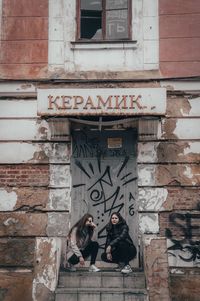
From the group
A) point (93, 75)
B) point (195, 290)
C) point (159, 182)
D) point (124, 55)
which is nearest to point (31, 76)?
point (93, 75)

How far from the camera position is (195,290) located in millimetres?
8484

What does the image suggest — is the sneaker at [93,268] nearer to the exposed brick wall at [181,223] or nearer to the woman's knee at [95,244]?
the woman's knee at [95,244]

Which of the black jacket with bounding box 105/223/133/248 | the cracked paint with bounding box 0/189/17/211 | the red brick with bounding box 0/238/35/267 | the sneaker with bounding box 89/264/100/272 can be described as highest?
the cracked paint with bounding box 0/189/17/211

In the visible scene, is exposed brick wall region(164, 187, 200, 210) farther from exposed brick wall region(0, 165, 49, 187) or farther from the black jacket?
exposed brick wall region(0, 165, 49, 187)

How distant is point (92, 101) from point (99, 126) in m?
0.83

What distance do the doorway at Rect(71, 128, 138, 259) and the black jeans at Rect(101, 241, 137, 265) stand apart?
672mm

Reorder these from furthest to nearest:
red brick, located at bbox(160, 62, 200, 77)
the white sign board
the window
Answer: the window
red brick, located at bbox(160, 62, 200, 77)
the white sign board

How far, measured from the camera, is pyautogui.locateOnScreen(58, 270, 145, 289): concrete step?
7914 mm

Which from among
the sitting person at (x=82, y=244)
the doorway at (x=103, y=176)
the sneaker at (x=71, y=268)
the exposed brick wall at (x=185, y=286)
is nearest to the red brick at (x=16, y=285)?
the sneaker at (x=71, y=268)

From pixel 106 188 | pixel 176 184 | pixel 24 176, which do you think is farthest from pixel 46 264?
pixel 176 184

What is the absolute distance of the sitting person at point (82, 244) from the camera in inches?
336

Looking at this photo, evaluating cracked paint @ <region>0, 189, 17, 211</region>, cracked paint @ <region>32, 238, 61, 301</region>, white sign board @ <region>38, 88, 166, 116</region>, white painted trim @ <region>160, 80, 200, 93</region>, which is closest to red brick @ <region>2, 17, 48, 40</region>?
white sign board @ <region>38, 88, 166, 116</region>

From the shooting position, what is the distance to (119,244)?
862 centimetres

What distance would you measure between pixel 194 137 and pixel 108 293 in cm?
327
